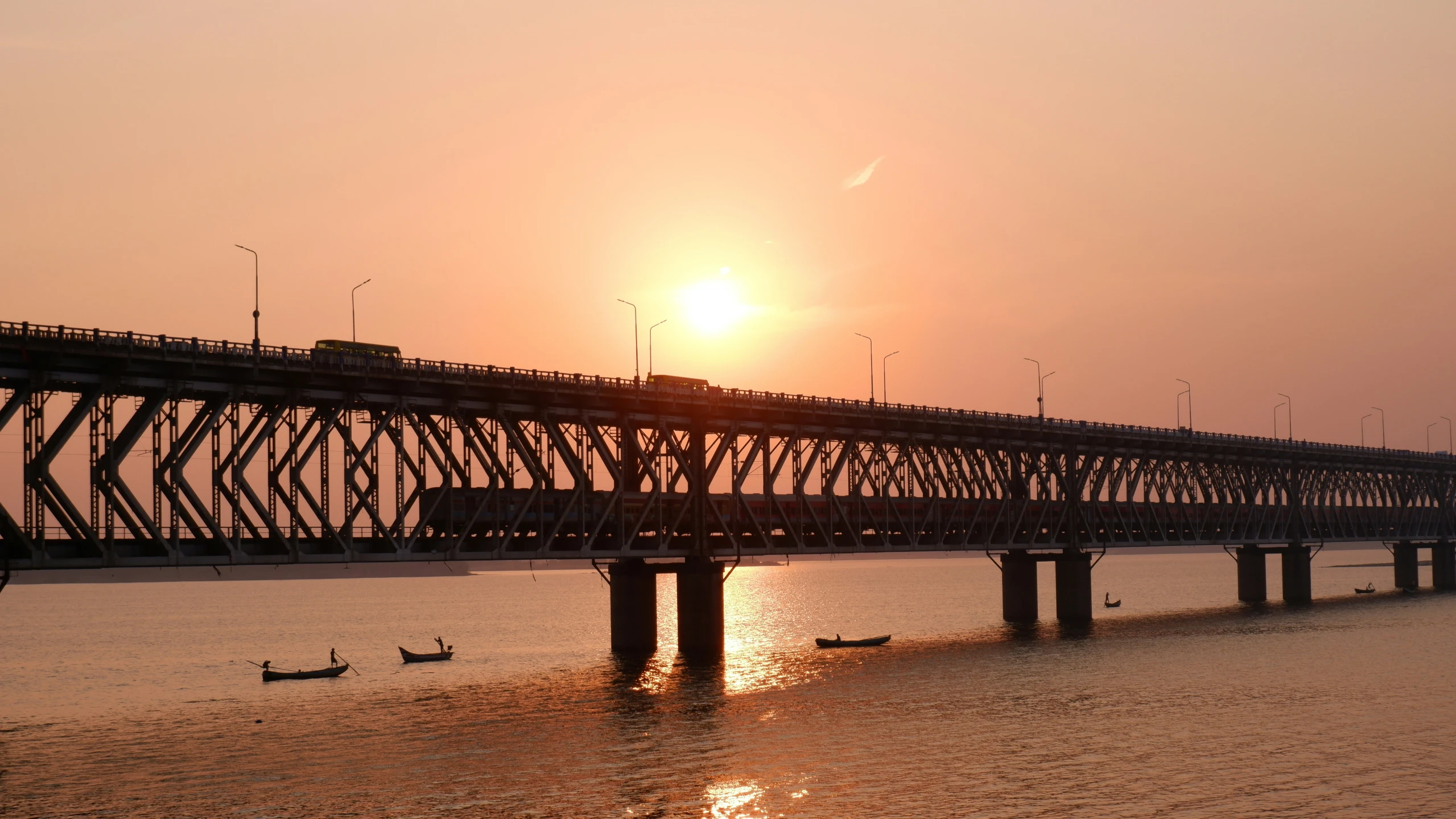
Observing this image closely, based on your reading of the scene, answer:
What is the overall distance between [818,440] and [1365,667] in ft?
121

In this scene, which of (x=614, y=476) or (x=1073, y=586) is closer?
(x=614, y=476)

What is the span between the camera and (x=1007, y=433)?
4537 inches

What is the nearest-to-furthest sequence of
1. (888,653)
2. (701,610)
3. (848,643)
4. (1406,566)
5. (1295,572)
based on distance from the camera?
1. (701,610)
2. (888,653)
3. (848,643)
4. (1295,572)
5. (1406,566)

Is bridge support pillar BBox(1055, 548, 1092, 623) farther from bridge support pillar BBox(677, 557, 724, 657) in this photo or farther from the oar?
the oar

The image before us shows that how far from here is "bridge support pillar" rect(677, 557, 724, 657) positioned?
287 ft

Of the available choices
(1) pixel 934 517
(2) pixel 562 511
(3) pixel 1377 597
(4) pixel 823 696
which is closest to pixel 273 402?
(2) pixel 562 511

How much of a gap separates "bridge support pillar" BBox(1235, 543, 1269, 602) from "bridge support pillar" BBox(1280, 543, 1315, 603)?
2312 mm

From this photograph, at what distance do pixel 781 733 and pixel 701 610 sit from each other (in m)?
29.8

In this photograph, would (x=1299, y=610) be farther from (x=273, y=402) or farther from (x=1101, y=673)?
(x=273, y=402)

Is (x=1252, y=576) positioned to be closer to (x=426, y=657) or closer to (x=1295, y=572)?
(x=1295, y=572)

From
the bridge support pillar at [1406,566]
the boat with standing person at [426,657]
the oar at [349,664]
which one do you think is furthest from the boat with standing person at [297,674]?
the bridge support pillar at [1406,566]

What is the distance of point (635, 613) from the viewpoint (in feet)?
298

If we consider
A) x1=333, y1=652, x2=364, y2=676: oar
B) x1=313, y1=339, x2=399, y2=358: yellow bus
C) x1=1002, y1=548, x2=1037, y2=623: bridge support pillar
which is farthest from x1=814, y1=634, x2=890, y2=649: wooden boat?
x1=313, y1=339, x2=399, y2=358: yellow bus

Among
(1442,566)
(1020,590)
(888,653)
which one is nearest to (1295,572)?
(1442,566)
